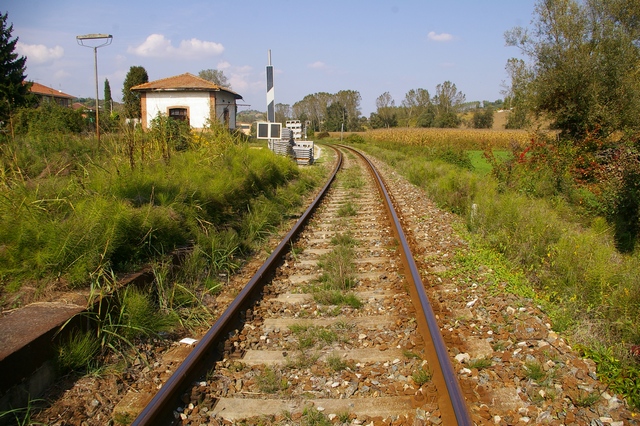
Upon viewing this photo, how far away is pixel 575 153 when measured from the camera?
1375cm

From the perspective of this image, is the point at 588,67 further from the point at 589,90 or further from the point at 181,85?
the point at 181,85

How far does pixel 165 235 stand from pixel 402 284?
2911mm

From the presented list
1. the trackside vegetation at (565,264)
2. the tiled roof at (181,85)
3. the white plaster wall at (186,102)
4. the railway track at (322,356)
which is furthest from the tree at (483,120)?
the railway track at (322,356)

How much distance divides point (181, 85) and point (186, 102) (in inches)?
56.6

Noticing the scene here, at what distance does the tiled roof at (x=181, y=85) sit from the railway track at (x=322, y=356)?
32.7 meters

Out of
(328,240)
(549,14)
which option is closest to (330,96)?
(549,14)

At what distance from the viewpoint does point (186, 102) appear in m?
36.9

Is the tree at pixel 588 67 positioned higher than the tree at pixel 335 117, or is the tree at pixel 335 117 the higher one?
the tree at pixel 335 117

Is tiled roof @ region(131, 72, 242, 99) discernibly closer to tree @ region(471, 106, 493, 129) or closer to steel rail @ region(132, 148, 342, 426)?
steel rail @ region(132, 148, 342, 426)

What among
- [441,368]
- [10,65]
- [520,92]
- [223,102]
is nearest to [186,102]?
[223,102]

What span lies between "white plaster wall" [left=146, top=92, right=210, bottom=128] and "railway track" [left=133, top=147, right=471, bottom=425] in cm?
3263

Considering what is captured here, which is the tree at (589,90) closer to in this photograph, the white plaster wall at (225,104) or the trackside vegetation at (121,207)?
the trackside vegetation at (121,207)

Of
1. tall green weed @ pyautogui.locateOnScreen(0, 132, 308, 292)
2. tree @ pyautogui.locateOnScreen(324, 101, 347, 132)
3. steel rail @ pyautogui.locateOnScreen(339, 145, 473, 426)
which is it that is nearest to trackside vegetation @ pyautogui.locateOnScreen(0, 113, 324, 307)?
tall green weed @ pyautogui.locateOnScreen(0, 132, 308, 292)

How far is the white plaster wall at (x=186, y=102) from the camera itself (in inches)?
1437
